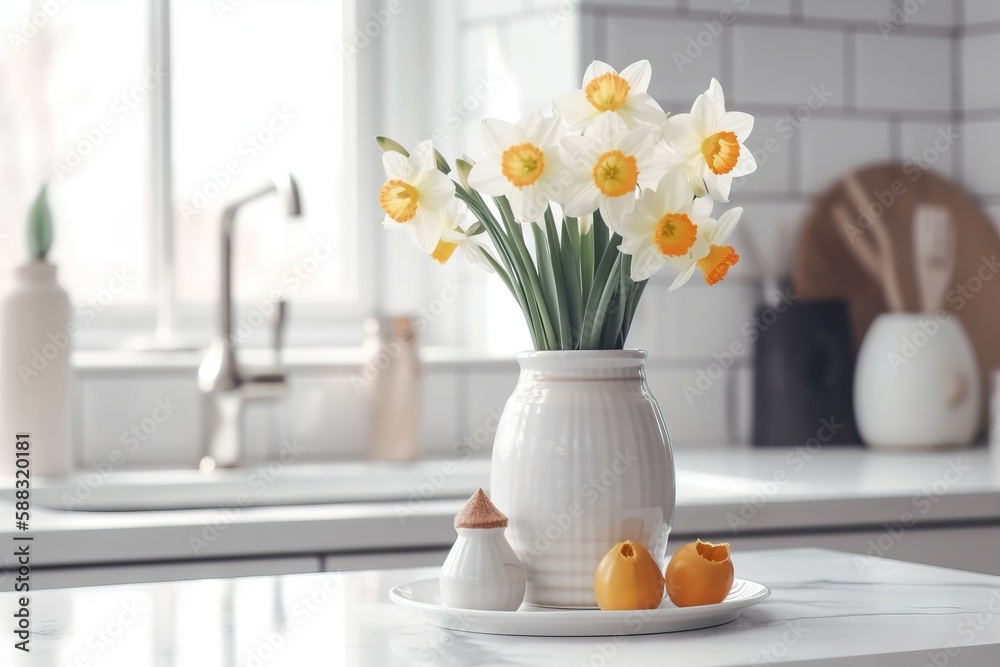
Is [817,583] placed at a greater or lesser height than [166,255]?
lesser

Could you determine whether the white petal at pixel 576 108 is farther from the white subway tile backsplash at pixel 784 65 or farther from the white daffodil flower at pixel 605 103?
the white subway tile backsplash at pixel 784 65

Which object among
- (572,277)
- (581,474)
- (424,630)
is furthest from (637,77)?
(424,630)

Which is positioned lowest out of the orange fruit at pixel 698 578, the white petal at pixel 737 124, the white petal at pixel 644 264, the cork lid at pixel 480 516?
the orange fruit at pixel 698 578

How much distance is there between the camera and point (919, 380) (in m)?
1.97

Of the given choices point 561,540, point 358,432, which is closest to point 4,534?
point 561,540

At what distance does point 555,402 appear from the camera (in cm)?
86

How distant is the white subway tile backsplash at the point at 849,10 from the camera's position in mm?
2100

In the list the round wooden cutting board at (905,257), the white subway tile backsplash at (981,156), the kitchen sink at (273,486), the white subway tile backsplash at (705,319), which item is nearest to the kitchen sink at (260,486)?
the kitchen sink at (273,486)

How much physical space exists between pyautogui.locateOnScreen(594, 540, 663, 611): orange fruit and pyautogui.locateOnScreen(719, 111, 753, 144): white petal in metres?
0.29

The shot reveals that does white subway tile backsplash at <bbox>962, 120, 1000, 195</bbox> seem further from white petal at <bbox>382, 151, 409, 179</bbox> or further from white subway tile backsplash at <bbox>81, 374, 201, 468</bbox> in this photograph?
white petal at <bbox>382, 151, 409, 179</bbox>

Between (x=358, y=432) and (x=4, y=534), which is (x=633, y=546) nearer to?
(x=4, y=534)

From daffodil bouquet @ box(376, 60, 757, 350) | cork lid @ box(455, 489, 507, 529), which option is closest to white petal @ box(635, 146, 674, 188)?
daffodil bouquet @ box(376, 60, 757, 350)

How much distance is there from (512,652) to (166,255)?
139 cm

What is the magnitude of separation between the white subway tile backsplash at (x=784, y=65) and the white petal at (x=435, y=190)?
50.7 inches
